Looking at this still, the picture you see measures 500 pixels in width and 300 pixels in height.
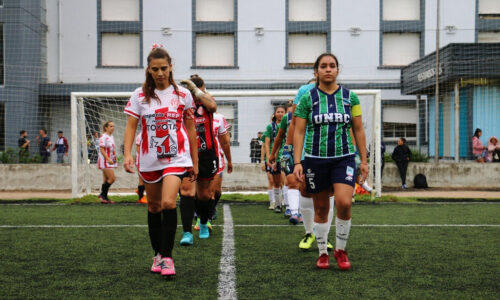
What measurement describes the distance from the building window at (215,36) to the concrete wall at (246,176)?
504 inches

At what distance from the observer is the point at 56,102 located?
A: 2500cm

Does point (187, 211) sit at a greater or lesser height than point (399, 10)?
lesser

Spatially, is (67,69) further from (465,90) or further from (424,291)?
(424,291)

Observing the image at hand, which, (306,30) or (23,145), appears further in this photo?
(306,30)

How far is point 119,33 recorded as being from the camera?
2802 centimetres

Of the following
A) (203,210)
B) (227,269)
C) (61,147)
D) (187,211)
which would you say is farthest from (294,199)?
(61,147)

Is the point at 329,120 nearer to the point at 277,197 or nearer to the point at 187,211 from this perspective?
the point at 187,211

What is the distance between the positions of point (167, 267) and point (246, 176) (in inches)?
457

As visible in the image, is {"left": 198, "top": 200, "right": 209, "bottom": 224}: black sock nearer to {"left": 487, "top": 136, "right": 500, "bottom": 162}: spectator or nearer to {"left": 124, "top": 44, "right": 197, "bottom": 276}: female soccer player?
{"left": 124, "top": 44, "right": 197, "bottom": 276}: female soccer player

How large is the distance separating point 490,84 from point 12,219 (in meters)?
17.7

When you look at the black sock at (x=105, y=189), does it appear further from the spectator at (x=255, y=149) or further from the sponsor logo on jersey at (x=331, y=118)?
the sponsor logo on jersey at (x=331, y=118)

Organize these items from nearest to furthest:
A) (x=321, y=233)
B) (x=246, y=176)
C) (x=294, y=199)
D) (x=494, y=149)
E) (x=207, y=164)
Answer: (x=321, y=233), (x=207, y=164), (x=294, y=199), (x=246, y=176), (x=494, y=149)

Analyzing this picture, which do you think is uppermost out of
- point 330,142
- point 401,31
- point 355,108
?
point 401,31

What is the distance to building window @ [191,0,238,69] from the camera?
91.9 feet
